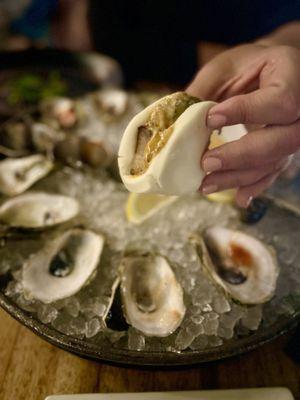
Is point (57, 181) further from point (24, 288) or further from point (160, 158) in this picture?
point (160, 158)

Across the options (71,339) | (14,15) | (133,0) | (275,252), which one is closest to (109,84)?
(133,0)

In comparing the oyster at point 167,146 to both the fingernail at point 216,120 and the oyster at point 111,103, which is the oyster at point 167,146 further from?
the oyster at point 111,103

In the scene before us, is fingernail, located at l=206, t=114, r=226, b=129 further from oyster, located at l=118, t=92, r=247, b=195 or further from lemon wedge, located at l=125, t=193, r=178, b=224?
lemon wedge, located at l=125, t=193, r=178, b=224

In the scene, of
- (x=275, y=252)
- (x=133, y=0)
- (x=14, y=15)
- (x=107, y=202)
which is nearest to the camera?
(x=275, y=252)

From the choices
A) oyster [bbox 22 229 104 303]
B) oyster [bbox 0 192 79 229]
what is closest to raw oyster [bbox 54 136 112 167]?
oyster [bbox 0 192 79 229]

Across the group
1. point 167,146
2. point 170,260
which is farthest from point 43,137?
point 167,146

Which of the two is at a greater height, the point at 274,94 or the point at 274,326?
the point at 274,94

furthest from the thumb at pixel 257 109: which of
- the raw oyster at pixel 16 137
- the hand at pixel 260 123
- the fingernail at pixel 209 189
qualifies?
the raw oyster at pixel 16 137
